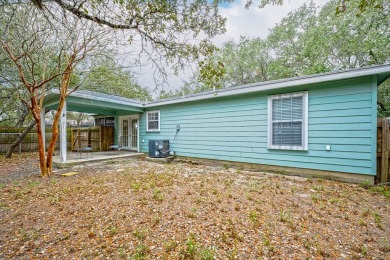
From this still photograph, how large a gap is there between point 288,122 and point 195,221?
4.13m

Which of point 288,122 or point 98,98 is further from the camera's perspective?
point 98,98

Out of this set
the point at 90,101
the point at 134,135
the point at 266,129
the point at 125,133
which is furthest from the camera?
the point at 125,133

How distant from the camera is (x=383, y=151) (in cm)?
427

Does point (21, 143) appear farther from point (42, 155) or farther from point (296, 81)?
point (296, 81)

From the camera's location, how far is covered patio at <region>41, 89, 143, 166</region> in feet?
23.0

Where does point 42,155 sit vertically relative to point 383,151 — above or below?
below

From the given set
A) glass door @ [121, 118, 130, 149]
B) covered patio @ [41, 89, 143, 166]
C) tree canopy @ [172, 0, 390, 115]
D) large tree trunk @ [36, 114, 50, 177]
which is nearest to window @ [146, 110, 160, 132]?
covered patio @ [41, 89, 143, 166]

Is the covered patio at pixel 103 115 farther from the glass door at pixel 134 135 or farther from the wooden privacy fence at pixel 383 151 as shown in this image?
the wooden privacy fence at pixel 383 151

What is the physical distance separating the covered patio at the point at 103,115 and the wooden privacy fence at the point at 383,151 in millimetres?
8666

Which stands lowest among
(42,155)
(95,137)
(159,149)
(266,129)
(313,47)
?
(159,149)

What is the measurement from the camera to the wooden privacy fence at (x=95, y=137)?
1112 cm

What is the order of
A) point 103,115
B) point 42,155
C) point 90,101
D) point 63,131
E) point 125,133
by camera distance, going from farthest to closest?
point 103,115 → point 125,133 → point 90,101 → point 63,131 → point 42,155

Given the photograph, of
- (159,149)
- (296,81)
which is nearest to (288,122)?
(296,81)

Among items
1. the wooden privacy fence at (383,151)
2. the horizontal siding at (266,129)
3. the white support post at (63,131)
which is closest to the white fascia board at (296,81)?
the horizontal siding at (266,129)
